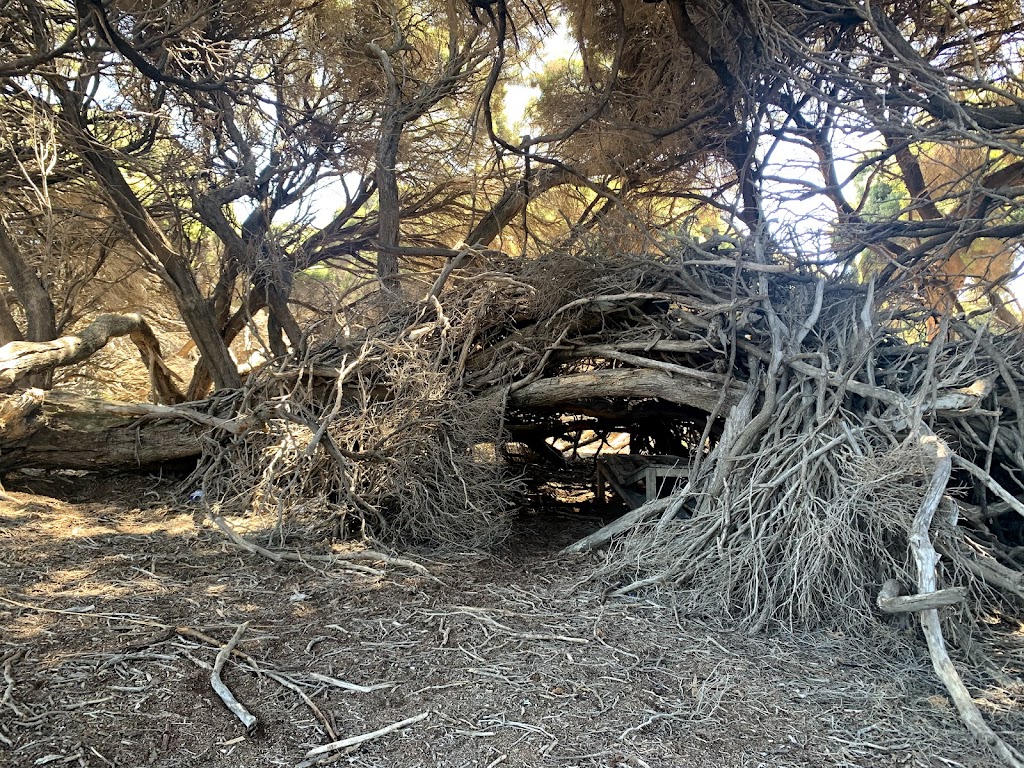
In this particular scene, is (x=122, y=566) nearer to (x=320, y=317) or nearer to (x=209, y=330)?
(x=320, y=317)

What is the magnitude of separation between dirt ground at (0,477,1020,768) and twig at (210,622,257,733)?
0.08ft

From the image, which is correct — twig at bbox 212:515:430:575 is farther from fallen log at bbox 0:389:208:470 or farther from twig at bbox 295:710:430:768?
twig at bbox 295:710:430:768

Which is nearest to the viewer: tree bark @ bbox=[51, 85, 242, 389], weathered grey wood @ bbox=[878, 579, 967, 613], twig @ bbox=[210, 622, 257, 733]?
twig @ bbox=[210, 622, 257, 733]

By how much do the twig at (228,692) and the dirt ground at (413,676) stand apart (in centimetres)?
2

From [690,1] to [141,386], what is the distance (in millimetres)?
8680

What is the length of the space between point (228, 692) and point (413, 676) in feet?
2.38

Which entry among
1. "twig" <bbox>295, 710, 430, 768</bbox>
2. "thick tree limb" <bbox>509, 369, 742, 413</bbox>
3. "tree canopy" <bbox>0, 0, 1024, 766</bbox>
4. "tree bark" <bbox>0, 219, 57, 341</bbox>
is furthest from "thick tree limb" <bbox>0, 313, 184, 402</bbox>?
"twig" <bbox>295, 710, 430, 768</bbox>

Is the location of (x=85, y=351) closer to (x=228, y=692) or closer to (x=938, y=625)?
(x=228, y=692)

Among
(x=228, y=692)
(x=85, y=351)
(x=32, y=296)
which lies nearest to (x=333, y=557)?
(x=228, y=692)

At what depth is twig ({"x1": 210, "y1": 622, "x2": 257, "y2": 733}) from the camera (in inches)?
98.8

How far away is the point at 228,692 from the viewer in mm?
2664

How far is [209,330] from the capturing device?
7828 millimetres

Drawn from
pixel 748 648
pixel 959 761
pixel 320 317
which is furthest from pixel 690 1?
pixel 959 761

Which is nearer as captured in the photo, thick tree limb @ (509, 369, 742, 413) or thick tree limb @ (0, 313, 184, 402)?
thick tree limb @ (509, 369, 742, 413)
